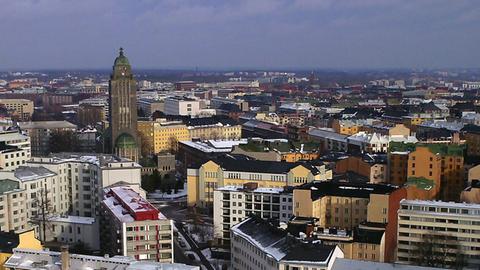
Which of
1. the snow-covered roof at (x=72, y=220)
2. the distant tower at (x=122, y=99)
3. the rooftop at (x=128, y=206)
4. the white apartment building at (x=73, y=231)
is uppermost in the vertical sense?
the distant tower at (x=122, y=99)

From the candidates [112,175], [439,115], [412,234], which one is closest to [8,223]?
[112,175]

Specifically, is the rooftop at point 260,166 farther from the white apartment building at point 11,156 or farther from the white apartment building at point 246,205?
the white apartment building at point 11,156

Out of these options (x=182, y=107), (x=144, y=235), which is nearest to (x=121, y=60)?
(x=144, y=235)

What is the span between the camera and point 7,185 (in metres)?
45.1

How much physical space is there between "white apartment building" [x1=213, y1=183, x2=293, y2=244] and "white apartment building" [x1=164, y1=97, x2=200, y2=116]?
271ft

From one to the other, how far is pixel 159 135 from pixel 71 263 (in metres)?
61.9

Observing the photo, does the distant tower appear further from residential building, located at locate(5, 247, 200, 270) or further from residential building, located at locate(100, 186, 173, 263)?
residential building, located at locate(5, 247, 200, 270)

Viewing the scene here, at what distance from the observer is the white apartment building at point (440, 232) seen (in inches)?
1492

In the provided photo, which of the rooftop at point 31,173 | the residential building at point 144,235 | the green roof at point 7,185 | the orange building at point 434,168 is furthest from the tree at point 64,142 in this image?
the residential building at point 144,235

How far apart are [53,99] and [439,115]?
92585 mm

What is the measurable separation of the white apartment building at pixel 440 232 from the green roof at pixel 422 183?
8831mm

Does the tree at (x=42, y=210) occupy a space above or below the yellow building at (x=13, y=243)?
below

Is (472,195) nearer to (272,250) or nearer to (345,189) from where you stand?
(345,189)

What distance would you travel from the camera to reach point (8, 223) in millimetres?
44750
